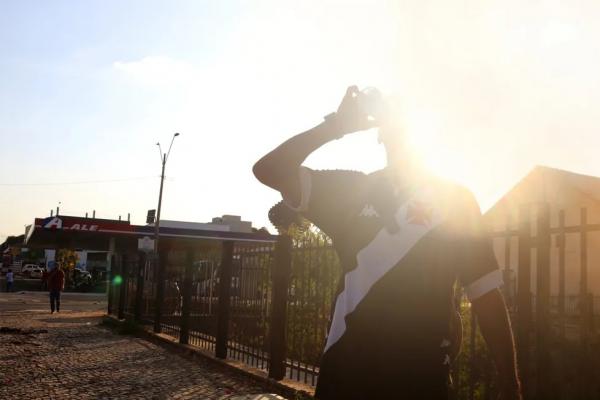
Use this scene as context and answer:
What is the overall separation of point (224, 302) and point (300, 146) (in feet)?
29.8

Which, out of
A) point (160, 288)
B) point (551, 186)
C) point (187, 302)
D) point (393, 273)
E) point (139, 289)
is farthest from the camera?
point (551, 186)

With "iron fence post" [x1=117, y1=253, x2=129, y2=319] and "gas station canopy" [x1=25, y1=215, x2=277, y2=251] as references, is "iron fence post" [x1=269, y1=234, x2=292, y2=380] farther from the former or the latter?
"gas station canopy" [x1=25, y1=215, x2=277, y2=251]

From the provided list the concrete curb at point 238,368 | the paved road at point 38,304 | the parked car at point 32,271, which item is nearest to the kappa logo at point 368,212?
the concrete curb at point 238,368

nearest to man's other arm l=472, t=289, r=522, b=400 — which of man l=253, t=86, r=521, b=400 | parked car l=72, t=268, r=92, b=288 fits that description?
man l=253, t=86, r=521, b=400

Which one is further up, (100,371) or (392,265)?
(392,265)

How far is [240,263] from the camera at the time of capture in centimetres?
1141

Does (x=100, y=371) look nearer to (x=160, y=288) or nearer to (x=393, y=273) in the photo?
(x=160, y=288)

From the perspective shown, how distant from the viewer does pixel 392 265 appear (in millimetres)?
2137

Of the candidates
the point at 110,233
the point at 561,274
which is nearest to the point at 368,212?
the point at 561,274

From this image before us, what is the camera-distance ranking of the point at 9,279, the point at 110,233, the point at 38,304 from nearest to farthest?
1. the point at 38,304
2. the point at 9,279
3. the point at 110,233

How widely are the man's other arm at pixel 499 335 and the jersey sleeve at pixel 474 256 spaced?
0.13ft

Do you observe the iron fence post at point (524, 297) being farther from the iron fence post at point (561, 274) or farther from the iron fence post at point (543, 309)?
the iron fence post at point (561, 274)

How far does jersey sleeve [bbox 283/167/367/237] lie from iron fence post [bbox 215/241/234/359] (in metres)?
9.02

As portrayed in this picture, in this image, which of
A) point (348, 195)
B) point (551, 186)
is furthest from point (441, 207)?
point (551, 186)
